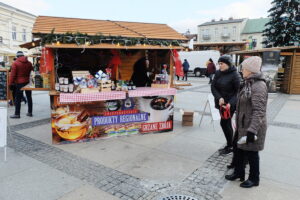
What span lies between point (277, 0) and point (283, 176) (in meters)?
17.6

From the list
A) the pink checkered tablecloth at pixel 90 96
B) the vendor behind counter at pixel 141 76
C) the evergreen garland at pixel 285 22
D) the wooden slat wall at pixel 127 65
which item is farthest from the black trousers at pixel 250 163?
the evergreen garland at pixel 285 22

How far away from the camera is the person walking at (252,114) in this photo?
2.67 m

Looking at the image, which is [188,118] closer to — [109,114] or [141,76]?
[141,76]

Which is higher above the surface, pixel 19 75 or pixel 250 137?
pixel 19 75

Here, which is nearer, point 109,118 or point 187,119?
point 109,118

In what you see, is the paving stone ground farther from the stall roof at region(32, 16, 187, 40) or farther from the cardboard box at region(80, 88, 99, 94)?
the stall roof at region(32, 16, 187, 40)

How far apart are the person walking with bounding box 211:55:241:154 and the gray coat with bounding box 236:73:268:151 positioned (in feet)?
3.09

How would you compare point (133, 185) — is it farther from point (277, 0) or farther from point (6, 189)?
point (277, 0)

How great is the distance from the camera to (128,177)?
3.24m

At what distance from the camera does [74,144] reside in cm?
457

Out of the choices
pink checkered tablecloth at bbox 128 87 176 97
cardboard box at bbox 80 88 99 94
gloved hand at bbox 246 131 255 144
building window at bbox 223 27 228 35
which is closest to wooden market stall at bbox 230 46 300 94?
pink checkered tablecloth at bbox 128 87 176 97

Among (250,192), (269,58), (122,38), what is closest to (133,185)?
(250,192)

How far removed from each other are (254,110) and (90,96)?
2.98m

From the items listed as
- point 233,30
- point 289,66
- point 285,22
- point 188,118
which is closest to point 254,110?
point 188,118
